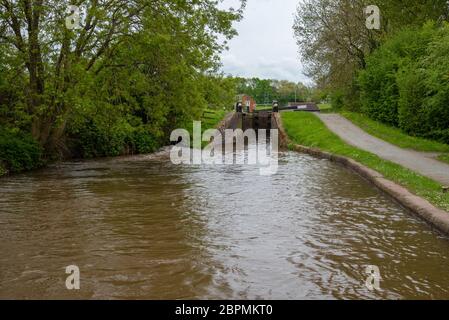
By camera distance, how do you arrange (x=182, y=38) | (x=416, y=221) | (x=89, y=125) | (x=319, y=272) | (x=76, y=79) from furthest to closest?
(x=89, y=125), (x=182, y=38), (x=76, y=79), (x=416, y=221), (x=319, y=272)

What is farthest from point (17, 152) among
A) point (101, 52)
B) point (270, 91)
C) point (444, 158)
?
point (270, 91)

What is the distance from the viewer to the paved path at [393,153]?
1305 cm

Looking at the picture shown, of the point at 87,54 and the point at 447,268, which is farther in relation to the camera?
the point at 87,54

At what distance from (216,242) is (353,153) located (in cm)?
1158

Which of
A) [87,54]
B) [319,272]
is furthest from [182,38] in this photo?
[319,272]

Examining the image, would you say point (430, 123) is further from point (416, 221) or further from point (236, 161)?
point (416, 221)

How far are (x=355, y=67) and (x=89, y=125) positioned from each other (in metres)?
22.7

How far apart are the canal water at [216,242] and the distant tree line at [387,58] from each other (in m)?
8.35

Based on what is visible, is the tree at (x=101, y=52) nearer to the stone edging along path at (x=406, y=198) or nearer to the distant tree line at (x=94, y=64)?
the distant tree line at (x=94, y=64)

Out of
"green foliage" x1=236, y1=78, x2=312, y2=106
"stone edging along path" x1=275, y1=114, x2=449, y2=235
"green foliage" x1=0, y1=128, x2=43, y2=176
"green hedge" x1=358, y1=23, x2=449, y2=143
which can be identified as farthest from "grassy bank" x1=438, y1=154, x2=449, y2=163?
"green foliage" x1=236, y1=78, x2=312, y2=106

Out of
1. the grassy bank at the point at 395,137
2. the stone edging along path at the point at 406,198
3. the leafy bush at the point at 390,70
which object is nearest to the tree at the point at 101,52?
the stone edging along path at the point at 406,198

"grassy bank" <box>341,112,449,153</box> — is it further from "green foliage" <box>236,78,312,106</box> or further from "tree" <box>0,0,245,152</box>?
"green foliage" <box>236,78,312,106</box>

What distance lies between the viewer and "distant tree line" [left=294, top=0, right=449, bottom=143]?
1841 centimetres
